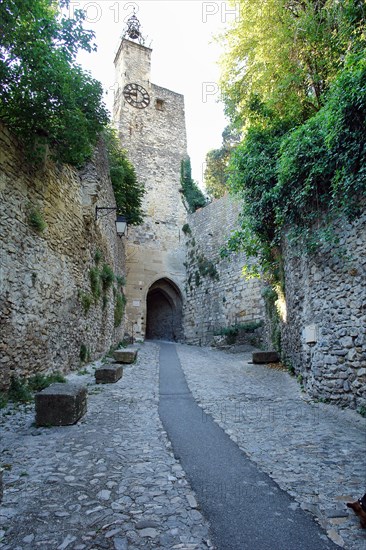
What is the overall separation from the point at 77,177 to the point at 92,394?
459 cm

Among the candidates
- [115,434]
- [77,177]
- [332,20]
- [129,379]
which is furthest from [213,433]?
[332,20]

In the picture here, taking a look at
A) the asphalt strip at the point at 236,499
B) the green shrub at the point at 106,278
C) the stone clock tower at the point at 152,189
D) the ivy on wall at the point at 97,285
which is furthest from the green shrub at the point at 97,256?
the stone clock tower at the point at 152,189

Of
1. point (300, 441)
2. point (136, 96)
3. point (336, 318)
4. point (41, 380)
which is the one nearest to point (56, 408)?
point (41, 380)

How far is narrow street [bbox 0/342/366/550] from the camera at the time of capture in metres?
1.91

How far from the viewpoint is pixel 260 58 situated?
728cm

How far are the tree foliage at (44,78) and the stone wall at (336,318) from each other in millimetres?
4044

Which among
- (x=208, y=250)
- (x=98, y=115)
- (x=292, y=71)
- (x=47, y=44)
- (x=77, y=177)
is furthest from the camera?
(x=208, y=250)

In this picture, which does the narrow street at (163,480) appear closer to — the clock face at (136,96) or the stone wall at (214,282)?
the stone wall at (214,282)

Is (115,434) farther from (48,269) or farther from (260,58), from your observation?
(260,58)

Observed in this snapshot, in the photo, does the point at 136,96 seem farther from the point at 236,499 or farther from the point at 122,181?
the point at 236,499

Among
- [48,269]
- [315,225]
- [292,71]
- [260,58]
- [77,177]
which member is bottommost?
[48,269]

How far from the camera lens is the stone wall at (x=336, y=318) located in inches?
180

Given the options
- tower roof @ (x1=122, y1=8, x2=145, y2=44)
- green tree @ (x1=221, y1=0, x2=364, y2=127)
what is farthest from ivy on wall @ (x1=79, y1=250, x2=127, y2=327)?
tower roof @ (x1=122, y1=8, x2=145, y2=44)

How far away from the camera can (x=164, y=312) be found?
→ 71.4ft
